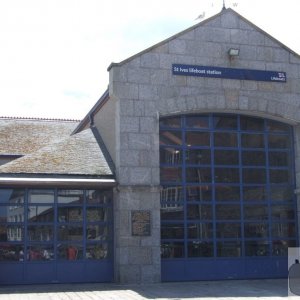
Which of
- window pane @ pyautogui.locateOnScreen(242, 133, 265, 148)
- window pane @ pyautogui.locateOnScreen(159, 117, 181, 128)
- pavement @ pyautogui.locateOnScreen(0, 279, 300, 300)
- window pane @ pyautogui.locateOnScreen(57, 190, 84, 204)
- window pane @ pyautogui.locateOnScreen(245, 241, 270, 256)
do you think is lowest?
pavement @ pyautogui.locateOnScreen(0, 279, 300, 300)

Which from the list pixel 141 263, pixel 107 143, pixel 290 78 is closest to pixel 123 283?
pixel 141 263

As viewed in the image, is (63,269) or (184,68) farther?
(184,68)

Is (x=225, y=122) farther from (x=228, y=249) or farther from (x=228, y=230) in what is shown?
(x=228, y=249)

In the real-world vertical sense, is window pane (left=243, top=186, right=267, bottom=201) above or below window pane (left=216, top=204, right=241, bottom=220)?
above

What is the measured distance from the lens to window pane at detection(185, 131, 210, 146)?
1698 cm

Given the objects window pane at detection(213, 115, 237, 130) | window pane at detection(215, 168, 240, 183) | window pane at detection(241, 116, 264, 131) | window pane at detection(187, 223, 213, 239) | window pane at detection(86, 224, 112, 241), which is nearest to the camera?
window pane at detection(86, 224, 112, 241)

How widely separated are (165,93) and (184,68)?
3.26 ft

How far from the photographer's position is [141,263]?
1555cm

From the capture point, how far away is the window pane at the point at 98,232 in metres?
16.0

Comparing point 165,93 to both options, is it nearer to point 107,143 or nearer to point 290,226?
point 107,143

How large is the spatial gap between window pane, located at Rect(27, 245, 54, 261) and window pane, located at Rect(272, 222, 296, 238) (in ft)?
Result: 22.5

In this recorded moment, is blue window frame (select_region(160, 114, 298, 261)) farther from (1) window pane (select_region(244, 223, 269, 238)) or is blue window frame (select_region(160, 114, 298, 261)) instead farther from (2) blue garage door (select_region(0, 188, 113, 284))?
(2) blue garage door (select_region(0, 188, 113, 284))

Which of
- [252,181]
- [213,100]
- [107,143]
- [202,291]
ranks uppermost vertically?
[213,100]

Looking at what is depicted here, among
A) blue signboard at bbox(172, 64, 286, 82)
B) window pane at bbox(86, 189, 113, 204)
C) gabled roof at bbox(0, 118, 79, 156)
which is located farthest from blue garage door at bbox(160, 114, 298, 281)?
gabled roof at bbox(0, 118, 79, 156)
